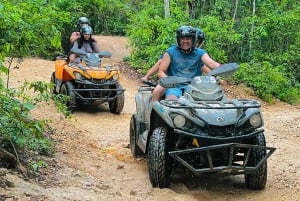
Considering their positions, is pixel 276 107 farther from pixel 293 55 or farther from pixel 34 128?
pixel 34 128

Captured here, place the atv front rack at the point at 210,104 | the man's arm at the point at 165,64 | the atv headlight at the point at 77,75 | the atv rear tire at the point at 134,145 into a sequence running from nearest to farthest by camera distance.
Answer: the atv front rack at the point at 210,104
the man's arm at the point at 165,64
the atv rear tire at the point at 134,145
the atv headlight at the point at 77,75

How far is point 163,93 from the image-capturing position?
6117 mm

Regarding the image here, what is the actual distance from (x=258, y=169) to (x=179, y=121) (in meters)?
1.00

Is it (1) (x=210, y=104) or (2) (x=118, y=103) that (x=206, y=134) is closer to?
(1) (x=210, y=104)

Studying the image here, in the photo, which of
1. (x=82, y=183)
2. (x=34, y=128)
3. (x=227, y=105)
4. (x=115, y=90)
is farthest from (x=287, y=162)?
(x=115, y=90)

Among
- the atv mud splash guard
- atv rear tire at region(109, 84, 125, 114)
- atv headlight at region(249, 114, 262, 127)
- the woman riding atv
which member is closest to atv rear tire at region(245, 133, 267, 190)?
the atv mud splash guard

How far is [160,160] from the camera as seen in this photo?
5285mm

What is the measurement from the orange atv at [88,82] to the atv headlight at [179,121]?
4915 mm

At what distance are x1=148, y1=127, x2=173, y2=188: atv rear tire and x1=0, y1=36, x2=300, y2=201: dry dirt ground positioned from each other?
98 mm

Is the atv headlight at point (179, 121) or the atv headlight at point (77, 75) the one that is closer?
the atv headlight at point (179, 121)

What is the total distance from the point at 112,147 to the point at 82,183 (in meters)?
2.29

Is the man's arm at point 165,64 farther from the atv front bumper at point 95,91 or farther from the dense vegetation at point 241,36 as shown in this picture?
the dense vegetation at point 241,36

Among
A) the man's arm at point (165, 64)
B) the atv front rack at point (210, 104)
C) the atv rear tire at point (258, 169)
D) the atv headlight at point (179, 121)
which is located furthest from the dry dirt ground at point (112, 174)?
the man's arm at point (165, 64)

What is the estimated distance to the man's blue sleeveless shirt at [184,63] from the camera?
6.39m
